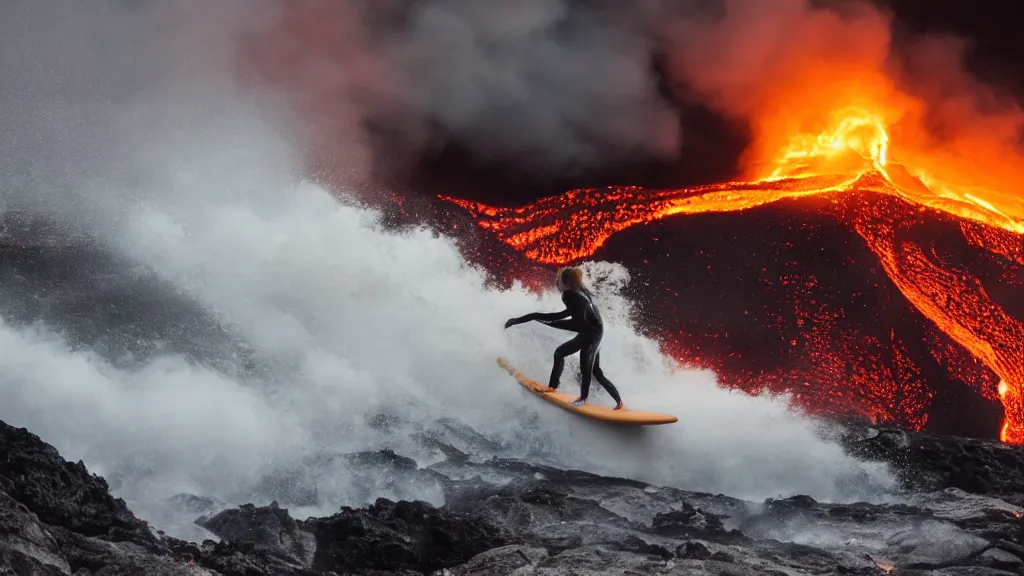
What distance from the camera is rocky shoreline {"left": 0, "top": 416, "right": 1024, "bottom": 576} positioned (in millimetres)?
6191

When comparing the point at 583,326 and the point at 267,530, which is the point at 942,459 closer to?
the point at 583,326

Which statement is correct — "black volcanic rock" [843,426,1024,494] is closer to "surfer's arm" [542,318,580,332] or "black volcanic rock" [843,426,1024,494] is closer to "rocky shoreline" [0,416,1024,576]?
"rocky shoreline" [0,416,1024,576]

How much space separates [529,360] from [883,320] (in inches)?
292

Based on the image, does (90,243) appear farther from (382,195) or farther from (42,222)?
(382,195)

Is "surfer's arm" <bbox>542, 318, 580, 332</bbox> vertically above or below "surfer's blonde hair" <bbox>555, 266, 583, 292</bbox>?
below

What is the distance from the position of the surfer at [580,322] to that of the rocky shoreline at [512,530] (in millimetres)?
1519

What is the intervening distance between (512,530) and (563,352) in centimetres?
333

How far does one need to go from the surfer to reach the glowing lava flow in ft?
20.7

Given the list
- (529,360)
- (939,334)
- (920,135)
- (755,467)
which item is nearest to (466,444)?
(529,360)

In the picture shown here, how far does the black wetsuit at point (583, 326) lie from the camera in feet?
33.7

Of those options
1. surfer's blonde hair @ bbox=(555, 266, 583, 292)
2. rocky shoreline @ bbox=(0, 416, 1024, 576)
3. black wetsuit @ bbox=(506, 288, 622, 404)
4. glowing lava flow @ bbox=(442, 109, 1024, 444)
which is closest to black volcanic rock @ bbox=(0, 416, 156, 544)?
rocky shoreline @ bbox=(0, 416, 1024, 576)

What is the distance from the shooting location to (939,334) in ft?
49.5

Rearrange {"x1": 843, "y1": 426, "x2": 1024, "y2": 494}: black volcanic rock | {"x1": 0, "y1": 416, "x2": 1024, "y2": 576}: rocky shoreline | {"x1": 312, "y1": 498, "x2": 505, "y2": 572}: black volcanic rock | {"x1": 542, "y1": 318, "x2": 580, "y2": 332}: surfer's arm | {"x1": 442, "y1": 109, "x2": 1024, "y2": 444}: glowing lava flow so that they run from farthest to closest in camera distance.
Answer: {"x1": 442, "y1": 109, "x2": 1024, "y2": 444}: glowing lava flow, {"x1": 542, "y1": 318, "x2": 580, "y2": 332}: surfer's arm, {"x1": 843, "y1": 426, "x2": 1024, "y2": 494}: black volcanic rock, {"x1": 312, "y1": 498, "x2": 505, "y2": 572}: black volcanic rock, {"x1": 0, "y1": 416, "x2": 1024, "y2": 576}: rocky shoreline

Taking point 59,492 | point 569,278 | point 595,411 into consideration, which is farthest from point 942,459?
point 59,492
